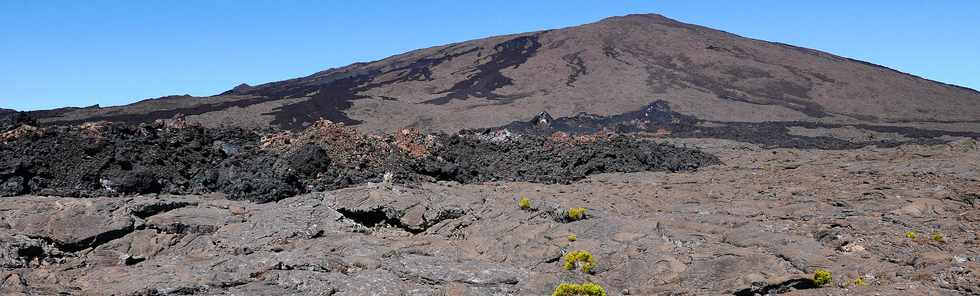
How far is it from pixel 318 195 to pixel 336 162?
9.98 ft

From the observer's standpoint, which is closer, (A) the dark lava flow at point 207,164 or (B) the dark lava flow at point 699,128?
(A) the dark lava flow at point 207,164

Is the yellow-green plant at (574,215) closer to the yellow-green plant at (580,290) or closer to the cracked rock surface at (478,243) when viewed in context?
the cracked rock surface at (478,243)

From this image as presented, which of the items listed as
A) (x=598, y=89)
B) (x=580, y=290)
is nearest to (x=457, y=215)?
(x=580, y=290)

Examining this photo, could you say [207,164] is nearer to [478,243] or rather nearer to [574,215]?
[478,243]

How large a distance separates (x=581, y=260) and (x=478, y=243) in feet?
6.70

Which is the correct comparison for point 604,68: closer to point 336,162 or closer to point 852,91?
point 852,91

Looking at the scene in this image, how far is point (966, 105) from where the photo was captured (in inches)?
2339

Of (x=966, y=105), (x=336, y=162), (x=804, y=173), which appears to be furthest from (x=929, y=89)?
(x=336, y=162)

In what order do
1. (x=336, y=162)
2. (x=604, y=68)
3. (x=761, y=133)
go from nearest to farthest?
(x=336, y=162), (x=761, y=133), (x=604, y=68)

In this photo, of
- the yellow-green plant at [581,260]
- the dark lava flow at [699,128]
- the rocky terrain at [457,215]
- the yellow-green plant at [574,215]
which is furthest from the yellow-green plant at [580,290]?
the dark lava flow at [699,128]

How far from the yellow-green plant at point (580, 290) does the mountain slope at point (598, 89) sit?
124ft

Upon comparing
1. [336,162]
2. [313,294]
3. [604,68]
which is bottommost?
[313,294]

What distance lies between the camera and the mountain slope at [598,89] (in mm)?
50438

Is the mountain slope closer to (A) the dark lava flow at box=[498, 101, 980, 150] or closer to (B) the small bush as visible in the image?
(A) the dark lava flow at box=[498, 101, 980, 150]
